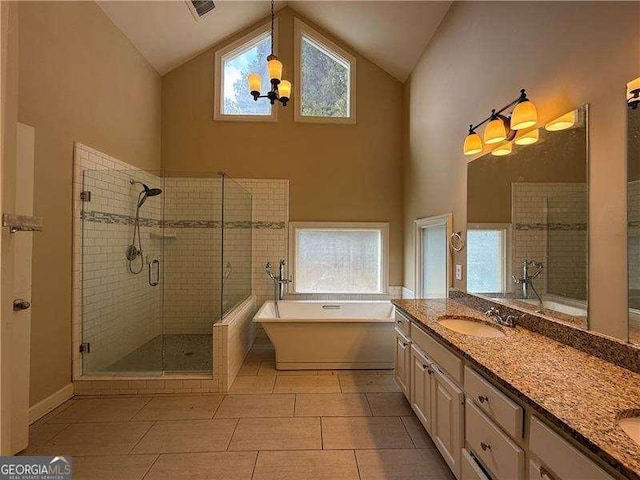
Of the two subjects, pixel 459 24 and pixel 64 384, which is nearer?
pixel 64 384

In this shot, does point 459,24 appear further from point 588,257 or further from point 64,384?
point 64,384

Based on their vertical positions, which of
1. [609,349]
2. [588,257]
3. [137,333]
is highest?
[588,257]

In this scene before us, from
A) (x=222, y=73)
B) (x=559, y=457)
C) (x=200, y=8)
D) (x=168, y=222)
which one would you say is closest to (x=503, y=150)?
(x=559, y=457)

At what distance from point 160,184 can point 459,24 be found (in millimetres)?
3686

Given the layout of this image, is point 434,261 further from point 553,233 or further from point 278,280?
point 278,280

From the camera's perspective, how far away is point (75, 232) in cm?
279

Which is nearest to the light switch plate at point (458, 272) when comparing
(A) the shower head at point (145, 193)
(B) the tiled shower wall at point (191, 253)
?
(B) the tiled shower wall at point (191, 253)

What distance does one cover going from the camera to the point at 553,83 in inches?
71.9

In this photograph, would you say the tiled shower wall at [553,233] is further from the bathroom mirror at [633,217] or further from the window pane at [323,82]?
the window pane at [323,82]

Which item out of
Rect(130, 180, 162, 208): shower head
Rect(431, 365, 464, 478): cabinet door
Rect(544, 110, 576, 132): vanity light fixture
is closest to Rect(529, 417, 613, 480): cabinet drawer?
Rect(431, 365, 464, 478): cabinet door

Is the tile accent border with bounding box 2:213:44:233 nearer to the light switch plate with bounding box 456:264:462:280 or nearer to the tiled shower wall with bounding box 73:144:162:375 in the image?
the tiled shower wall with bounding box 73:144:162:375

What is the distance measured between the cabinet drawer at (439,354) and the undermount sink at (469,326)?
0.16 m

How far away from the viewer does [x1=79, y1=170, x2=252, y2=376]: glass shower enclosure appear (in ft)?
9.84

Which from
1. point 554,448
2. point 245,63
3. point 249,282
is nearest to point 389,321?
point 249,282
